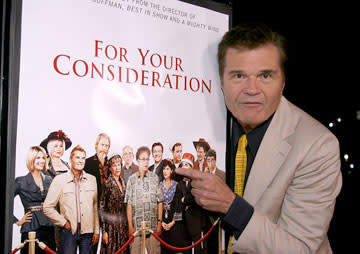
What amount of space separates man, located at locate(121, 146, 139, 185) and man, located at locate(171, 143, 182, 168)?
177 mm

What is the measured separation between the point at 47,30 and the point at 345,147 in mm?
5349

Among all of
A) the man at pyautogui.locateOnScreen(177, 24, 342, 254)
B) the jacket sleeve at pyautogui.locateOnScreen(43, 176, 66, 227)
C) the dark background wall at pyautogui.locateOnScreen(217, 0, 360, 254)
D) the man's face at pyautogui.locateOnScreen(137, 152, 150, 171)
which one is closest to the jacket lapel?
the man at pyautogui.locateOnScreen(177, 24, 342, 254)

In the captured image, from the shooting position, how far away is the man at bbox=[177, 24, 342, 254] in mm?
1336

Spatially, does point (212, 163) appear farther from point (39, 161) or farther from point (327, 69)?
point (327, 69)

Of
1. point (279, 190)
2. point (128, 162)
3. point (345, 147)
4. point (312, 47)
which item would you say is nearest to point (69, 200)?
point (128, 162)

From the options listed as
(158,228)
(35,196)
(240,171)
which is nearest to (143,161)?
(158,228)

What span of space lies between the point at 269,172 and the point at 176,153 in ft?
1.38

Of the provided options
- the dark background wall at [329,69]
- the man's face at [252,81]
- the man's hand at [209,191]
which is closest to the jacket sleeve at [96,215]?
the man's hand at [209,191]

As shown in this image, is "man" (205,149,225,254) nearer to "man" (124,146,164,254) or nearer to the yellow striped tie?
the yellow striped tie

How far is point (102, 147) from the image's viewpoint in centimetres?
112

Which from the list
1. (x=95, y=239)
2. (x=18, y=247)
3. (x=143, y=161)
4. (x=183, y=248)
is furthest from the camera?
(x=183, y=248)

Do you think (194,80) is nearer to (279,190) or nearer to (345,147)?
(279,190)

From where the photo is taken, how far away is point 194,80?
53.4 inches

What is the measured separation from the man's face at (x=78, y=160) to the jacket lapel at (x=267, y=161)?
0.72 m
